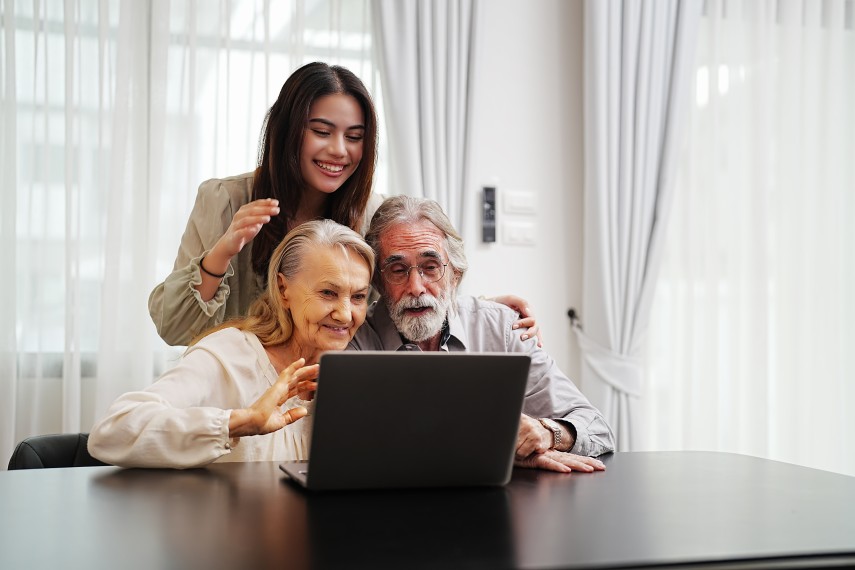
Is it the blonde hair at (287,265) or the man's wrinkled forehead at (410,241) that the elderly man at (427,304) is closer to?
the man's wrinkled forehead at (410,241)

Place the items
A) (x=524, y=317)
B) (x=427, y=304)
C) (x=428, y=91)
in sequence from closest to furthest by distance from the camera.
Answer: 1. (x=427, y=304)
2. (x=524, y=317)
3. (x=428, y=91)

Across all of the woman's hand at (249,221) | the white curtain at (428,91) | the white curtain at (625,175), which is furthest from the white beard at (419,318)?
the white curtain at (625,175)

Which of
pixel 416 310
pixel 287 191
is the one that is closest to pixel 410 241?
pixel 416 310

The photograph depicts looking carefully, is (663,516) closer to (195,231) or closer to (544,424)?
(544,424)

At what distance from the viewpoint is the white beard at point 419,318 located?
199 centimetres

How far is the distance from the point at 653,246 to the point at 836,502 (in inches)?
99.3

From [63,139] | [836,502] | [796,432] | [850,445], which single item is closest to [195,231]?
[63,139]

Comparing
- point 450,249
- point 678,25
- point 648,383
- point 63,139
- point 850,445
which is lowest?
point 850,445

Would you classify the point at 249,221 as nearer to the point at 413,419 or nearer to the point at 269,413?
the point at 269,413

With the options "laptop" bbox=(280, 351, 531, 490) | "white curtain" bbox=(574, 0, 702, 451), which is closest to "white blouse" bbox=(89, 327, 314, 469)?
"laptop" bbox=(280, 351, 531, 490)

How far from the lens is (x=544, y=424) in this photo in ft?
5.73

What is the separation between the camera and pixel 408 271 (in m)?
2.01

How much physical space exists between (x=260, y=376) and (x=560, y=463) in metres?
0.62

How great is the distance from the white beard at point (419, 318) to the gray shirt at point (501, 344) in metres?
0.06
